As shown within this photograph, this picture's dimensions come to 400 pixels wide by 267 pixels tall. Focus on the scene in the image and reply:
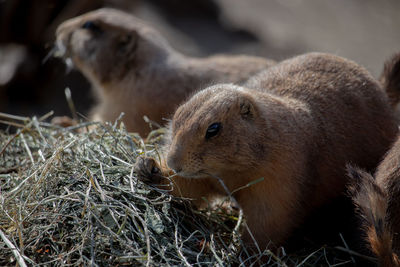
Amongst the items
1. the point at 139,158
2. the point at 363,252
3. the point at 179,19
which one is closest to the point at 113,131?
the point at 139,158

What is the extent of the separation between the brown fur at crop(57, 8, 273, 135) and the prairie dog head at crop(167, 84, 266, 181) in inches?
85.1

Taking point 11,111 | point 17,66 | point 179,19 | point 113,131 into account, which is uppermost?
point 113,131

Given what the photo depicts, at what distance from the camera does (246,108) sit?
3572 millimetres

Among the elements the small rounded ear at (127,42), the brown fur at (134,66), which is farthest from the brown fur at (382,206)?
the small rounded ear at (127,42)

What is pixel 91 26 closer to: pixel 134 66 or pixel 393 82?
pixel 134 66

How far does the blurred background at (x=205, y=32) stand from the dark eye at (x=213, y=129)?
4954 millimetres

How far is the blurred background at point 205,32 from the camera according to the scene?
9.23 metres

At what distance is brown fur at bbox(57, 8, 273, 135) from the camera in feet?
19.0

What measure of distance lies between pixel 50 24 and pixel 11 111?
5.95ft

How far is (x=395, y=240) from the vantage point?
3.60 m

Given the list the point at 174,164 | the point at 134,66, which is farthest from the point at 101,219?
the point at 134,66

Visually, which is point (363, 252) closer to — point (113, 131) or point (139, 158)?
point (139, 158)

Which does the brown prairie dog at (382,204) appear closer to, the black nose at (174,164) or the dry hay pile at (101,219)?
the dry hay pile at (101,219)

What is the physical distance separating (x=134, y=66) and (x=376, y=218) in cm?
366
